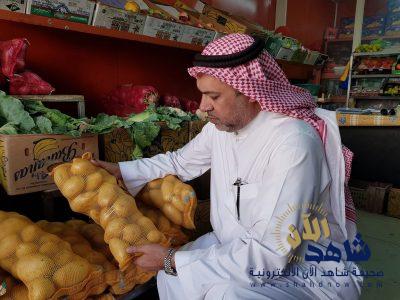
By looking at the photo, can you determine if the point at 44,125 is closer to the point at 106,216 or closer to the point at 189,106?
the point at 106,216

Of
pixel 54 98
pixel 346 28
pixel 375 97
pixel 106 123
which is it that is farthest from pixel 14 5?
pixel 346 28

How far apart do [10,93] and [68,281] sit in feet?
4.75

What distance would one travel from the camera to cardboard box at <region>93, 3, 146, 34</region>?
256 centimetres

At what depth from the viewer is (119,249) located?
4.79ft

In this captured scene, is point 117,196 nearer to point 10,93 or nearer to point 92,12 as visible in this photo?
point 10,93

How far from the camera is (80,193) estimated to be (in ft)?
5.31

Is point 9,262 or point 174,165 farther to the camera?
point 174,165

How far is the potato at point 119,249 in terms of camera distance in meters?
1.45

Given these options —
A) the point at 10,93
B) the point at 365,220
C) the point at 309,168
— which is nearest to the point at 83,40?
the point at 10,93

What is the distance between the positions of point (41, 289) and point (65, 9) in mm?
1830

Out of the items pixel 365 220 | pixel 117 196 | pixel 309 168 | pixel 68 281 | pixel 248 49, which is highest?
pixel 248 49

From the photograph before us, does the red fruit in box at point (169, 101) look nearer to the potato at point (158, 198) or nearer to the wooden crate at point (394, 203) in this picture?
the potato at point (158, 198)

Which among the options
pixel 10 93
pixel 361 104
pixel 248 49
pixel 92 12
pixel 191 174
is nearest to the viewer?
pixel 248 49

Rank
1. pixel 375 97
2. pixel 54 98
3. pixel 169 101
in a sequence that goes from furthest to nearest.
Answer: pixel 375 97 → pixel 169 101 → pixel 54 98
